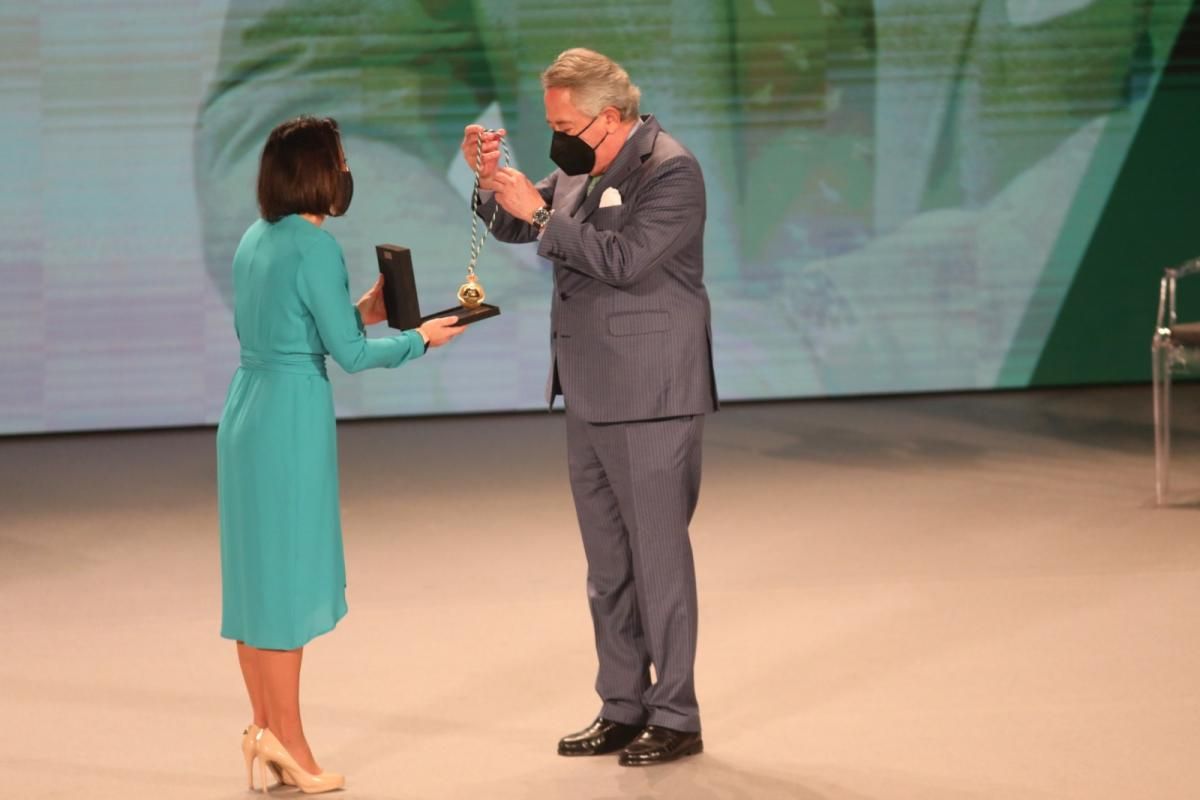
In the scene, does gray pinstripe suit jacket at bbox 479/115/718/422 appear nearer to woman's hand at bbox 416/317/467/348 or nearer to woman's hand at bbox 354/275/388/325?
woman's hand at bbox 416/317/467/348

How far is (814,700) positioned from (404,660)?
1050mm

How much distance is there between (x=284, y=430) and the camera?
3.23 meters

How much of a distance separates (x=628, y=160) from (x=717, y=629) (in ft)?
5.03

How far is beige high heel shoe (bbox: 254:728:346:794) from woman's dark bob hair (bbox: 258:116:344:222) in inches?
39.8

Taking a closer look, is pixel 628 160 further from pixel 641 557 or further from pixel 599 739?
pixel 599 739

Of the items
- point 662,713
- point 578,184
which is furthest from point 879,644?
point 578,184

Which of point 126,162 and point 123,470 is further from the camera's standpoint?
point 126,162

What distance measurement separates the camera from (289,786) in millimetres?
3387

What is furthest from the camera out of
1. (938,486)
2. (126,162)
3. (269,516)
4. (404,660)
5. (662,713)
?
(126,162)

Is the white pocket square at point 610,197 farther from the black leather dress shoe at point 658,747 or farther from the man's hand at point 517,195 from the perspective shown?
the black leather dress shoe at point 658,747

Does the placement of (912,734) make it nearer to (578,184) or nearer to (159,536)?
(578,184)

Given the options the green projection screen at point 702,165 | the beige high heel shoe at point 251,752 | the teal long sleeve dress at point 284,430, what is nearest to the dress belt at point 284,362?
the teal long sleeve dress at point 284,430

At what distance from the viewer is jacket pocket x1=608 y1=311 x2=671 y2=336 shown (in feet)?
11.3

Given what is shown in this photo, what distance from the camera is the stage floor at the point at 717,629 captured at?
11.4 ft
